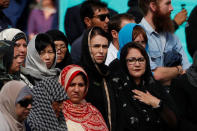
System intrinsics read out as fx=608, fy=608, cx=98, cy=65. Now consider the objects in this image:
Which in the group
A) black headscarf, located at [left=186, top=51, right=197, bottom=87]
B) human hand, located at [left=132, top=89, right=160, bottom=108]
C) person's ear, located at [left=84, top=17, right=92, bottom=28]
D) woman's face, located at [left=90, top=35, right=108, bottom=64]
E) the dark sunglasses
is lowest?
human hand, located at [left=132, top=89, right=160, bottom=108]

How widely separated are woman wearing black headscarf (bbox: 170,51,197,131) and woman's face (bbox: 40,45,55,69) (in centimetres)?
176

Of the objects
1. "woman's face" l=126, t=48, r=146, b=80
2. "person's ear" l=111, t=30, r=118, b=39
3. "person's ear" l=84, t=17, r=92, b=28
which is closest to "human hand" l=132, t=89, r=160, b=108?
"woman's face" l=126, t=48, r=146, b=80

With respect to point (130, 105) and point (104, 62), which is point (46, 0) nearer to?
point (104, 62)

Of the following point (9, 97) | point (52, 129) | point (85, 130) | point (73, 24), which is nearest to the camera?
point (9, 97)

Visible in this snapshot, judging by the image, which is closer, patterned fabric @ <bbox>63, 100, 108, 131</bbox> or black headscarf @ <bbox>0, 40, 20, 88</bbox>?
black headscarf @ <bbox>0, 40, 20, 88</bbox>

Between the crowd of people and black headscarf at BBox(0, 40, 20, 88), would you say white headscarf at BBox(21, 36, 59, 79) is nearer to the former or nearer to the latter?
the crowd of people

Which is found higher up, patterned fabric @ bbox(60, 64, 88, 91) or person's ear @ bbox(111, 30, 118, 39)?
person's ear @ bbox(111, 30, 118, 39)

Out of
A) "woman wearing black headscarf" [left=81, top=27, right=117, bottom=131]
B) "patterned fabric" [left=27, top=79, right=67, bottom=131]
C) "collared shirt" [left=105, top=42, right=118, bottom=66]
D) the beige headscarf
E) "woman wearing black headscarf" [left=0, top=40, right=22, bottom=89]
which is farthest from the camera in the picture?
"collared shirt" [left=105, top=42, right=118, bottom=66]

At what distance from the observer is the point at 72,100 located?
657 centimetres

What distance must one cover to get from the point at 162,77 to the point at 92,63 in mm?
903

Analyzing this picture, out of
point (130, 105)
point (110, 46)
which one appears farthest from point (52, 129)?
point (110, 46)

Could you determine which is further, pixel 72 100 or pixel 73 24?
pixel 73 24

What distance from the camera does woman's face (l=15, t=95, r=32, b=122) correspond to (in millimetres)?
5582

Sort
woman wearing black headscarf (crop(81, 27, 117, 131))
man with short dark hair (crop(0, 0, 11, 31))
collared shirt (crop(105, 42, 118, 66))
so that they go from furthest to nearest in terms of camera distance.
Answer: man with short dark hair (crop(0, 0, 11, 31)), collared shirt (crop(105, 42, 118, 66)), woman wearing black headscarf (crop(81, 27, 117, 131))
